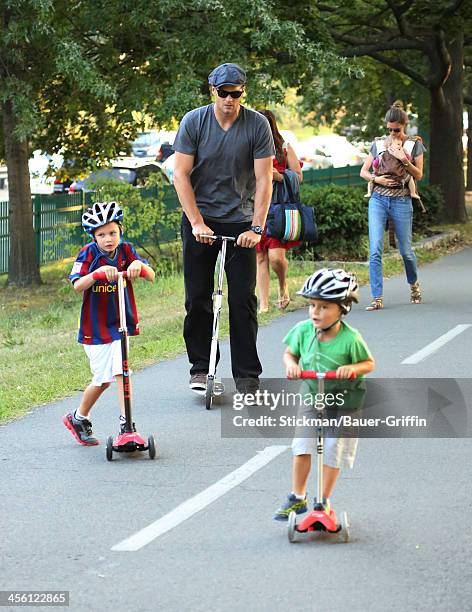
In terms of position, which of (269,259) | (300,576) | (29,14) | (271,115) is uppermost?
(29,14)

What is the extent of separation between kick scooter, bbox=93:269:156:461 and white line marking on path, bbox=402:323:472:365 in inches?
135

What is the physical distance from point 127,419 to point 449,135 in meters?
19.3

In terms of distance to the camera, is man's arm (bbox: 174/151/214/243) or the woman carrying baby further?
the woman carrying baby

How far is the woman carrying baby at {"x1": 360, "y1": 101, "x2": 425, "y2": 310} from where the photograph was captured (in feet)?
42.1

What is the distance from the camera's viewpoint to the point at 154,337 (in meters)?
11.9

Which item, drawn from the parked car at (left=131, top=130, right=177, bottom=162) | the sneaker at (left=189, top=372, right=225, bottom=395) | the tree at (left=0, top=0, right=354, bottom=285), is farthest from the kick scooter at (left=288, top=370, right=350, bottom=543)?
the parked car at (left=131, top=130, right=177, bottom=162)

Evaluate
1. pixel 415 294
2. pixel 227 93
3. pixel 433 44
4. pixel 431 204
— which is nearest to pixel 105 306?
pixel 227 93

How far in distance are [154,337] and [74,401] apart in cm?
299

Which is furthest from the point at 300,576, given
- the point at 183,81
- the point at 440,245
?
the point at 440,245

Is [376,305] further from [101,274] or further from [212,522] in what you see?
[212,522]

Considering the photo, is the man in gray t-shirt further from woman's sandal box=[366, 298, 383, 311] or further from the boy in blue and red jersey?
woman's sandal box=[366, 298, 383, 311]

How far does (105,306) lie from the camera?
24.1ft

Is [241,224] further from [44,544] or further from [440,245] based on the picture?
[440,245]

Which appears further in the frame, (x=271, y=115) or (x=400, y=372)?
(x=271, y=115)
